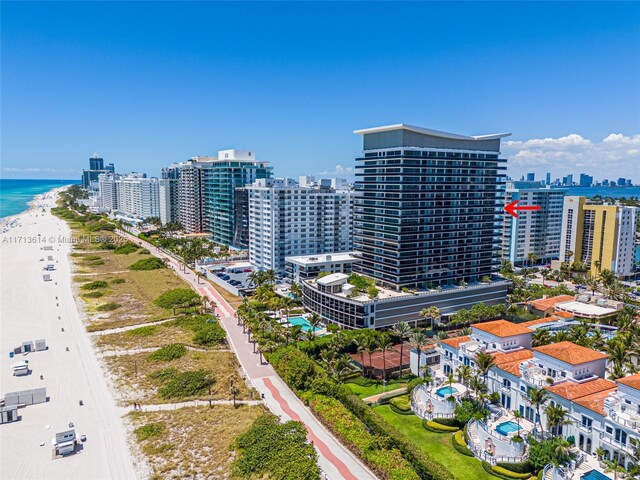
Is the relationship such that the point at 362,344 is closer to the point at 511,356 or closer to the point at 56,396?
the point at 511,356

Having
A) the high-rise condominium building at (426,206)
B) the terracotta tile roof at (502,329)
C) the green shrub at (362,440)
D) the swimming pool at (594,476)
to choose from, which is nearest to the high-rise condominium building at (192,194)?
the high-rise condominium building at (426,206)

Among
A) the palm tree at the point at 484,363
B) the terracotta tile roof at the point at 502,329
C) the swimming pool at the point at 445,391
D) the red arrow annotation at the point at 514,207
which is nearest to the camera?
the palm tree at the point at 484,363

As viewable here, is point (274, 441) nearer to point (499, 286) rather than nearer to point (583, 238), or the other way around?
point (499, 286)

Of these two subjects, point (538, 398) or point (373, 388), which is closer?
point (538, 398)

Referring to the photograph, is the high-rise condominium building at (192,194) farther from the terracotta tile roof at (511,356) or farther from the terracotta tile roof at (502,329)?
the terracotta tile roof at (511,356)

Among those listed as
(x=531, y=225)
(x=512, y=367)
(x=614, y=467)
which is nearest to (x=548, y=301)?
(x=512, y=367)

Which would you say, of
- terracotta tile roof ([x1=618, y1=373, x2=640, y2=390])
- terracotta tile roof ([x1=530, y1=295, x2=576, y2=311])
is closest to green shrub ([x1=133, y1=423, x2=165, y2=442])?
terracotta tile roof ([x1=618, y1=373, x2=640, y2=390])

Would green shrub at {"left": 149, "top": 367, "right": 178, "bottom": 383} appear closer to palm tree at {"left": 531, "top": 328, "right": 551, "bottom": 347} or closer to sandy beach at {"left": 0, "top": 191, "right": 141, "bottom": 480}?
sandy beach at {"left": 0, "top": 191, "right": 141, "bottom": 480}
